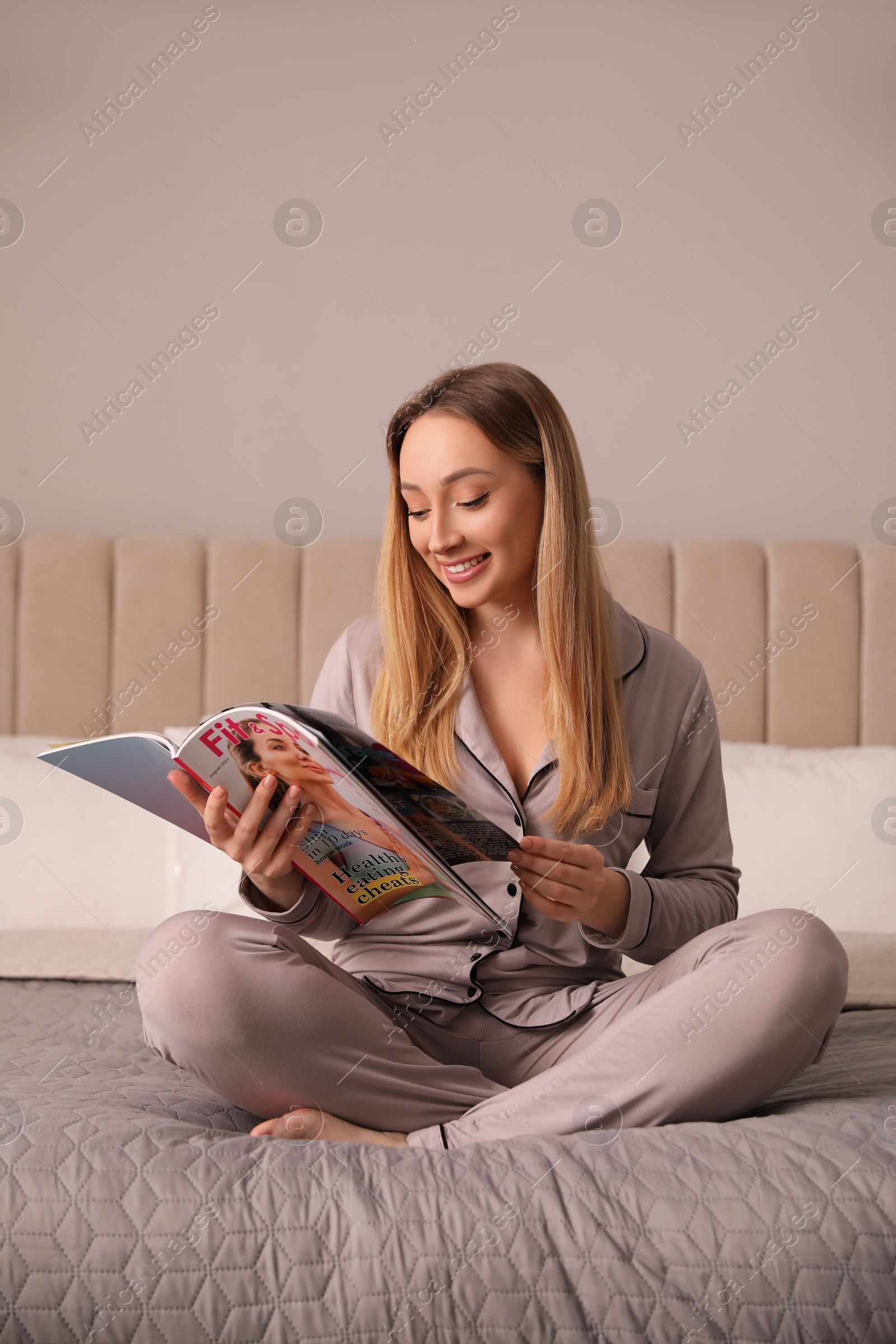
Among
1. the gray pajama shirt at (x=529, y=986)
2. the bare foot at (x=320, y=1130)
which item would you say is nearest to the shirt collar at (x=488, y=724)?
the gray pajama shirt at (x=529, y=986)

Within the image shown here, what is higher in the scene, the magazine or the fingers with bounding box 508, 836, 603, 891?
the magazine

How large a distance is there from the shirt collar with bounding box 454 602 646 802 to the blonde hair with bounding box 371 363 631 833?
10 millimetres

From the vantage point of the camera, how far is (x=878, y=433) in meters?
2.24

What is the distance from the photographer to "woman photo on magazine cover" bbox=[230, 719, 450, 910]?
87 centimetres

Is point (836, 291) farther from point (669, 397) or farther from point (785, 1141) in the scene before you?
point (785, 1141)

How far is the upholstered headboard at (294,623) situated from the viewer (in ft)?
6.42

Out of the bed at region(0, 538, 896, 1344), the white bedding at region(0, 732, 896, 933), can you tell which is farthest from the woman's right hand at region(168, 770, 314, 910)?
the white bedding at region(0, 732, 896, 933)

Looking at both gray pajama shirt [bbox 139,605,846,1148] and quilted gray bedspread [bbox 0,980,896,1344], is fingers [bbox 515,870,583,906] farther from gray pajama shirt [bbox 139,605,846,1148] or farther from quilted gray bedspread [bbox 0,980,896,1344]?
quilted gray bedspread [bbox 0,980,896,1344]

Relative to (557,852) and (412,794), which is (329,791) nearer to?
(412,794)

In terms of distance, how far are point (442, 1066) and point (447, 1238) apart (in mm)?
274

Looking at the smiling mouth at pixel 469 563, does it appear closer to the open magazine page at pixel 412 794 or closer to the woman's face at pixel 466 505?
the woman's face at pixel 466 505

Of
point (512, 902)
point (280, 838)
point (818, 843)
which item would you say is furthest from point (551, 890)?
point (818, 843)

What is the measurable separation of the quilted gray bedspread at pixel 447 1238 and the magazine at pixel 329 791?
0.22 m

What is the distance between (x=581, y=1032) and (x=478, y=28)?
2068 millimetres
